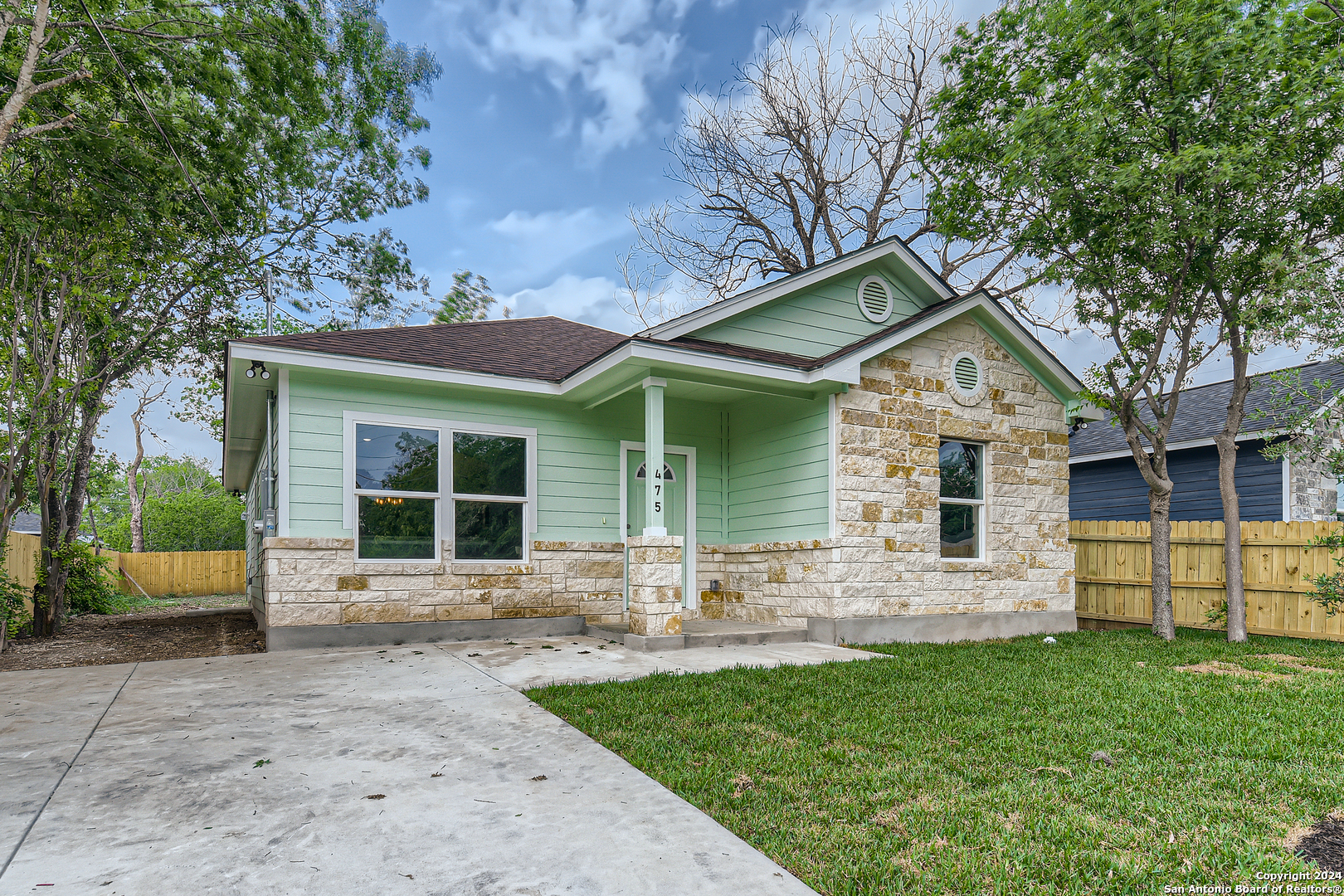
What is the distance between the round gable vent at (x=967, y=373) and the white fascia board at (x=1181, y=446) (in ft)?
13.3

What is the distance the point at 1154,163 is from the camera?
26.1ft

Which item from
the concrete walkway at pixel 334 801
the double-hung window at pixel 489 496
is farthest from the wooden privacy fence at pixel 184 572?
the concrete walkway at pixel 334 801

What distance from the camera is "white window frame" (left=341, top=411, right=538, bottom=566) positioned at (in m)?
8.02

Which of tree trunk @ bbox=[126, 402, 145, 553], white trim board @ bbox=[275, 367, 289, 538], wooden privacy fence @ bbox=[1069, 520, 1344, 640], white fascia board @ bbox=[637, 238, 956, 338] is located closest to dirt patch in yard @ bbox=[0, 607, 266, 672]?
white trim board @ bbox=[275, 367, 289, 538]

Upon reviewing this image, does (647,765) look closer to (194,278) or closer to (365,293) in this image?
(194,278)

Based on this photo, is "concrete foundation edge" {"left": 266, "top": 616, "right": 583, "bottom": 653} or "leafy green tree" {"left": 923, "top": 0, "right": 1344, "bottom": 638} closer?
"leafy green tree" {"left": 923, "top": 0, "right": 1344, "bottom": 638}

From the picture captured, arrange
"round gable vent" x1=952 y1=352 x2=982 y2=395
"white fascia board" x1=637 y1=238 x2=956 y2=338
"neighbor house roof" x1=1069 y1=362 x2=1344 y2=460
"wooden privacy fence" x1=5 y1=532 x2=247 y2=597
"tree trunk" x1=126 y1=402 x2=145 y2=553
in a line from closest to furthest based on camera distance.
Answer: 1. "white fascia board" x1=637 y1=238 x2=956 y2=338
2. "round gable vent" x1=952 y1=352 x2=982 y2=395
3. "neighbor house roof" x1=1069 y1=362 x2=1344 y2=460
4. "wooden privacy fence" x1=5 y1=532 x2=247 y2=597
5. "tree trunk" x1=126 y1=402 x2=145 y2=553

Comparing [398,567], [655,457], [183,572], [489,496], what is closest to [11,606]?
[398,567]

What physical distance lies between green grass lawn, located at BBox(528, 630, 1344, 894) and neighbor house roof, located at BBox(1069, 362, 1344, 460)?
277 inches

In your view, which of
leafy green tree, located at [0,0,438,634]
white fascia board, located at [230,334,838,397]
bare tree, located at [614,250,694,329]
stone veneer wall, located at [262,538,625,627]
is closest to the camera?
leafy green tree, located at [0,0,438,634]

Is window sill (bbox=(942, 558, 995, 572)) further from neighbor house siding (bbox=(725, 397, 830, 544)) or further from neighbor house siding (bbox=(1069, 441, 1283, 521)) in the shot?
neighbor house siding (bbox=(1069, 441, 1283, 521))

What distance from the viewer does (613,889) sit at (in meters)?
2.46

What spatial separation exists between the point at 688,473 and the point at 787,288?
2700mm

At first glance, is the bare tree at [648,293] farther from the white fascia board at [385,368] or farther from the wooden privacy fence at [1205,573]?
the wooden privacy fence at [1205,573]
